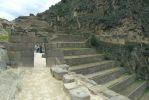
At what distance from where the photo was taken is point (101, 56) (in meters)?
12.6

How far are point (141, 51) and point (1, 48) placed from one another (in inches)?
369

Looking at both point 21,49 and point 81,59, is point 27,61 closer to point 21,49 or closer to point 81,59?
point 21,49

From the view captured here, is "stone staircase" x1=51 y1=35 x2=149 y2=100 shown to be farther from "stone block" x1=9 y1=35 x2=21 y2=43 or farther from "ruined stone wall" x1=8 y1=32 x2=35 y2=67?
"stone block" x1=9 y1=35 x2=21 y2=43

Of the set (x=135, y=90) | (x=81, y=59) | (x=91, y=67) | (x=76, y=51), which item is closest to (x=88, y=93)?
(x=91, y=67)

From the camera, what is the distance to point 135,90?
10.7 metres

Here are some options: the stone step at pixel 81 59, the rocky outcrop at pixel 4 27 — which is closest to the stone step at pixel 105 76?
the stone step at pixel 81 59

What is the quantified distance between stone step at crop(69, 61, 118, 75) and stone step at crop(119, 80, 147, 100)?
5.27ft

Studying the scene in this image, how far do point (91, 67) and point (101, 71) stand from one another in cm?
85

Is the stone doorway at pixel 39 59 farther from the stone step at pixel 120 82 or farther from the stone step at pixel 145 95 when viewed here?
the stone step at pixel 145 95

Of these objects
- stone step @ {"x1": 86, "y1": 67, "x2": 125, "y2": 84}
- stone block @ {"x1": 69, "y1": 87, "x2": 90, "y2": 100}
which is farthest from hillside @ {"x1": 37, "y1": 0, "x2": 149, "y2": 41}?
stone block @ {"x1": 69, "y1": 87, "x2": 90, "y2": 100}

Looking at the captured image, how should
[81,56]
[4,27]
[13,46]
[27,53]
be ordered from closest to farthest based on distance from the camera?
1. [13,46]
2. [27,53]
3. [81,56]
4. [4,27]

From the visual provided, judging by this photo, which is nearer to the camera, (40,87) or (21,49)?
(40,87)

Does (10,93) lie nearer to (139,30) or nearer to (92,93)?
(92,93)

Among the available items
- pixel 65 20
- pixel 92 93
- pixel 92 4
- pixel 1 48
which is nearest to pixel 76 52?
pixel 1 48
